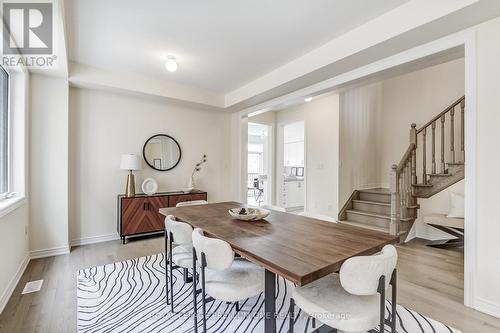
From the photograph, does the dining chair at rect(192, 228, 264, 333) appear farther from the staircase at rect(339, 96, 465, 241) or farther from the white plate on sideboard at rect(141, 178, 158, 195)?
the staircase at rect(339, 96, 465, 241)

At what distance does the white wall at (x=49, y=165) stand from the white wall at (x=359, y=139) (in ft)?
15.3

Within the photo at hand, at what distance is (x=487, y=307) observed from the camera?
201 cm

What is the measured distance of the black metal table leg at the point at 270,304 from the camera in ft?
4.44

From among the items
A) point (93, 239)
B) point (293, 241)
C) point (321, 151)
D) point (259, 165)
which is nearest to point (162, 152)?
point (93, 239)

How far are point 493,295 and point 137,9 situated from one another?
3.79 metres

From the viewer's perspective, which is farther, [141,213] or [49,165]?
[141,213]

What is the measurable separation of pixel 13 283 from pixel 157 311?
1557 mm

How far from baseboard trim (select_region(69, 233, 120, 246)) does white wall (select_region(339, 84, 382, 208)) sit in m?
4.14

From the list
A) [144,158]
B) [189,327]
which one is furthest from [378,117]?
[189,327]

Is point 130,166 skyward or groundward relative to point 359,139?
groundward

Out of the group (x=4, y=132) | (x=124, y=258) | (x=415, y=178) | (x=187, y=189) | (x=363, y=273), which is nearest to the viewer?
(x=363, y=273)

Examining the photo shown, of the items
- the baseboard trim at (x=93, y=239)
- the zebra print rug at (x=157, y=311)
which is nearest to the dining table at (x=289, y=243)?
the zebra print rug at (x=157, y=311)

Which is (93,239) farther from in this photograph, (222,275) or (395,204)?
(395,204)

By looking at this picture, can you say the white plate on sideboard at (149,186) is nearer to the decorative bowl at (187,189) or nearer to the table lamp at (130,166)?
the table lamp at (130,166)
